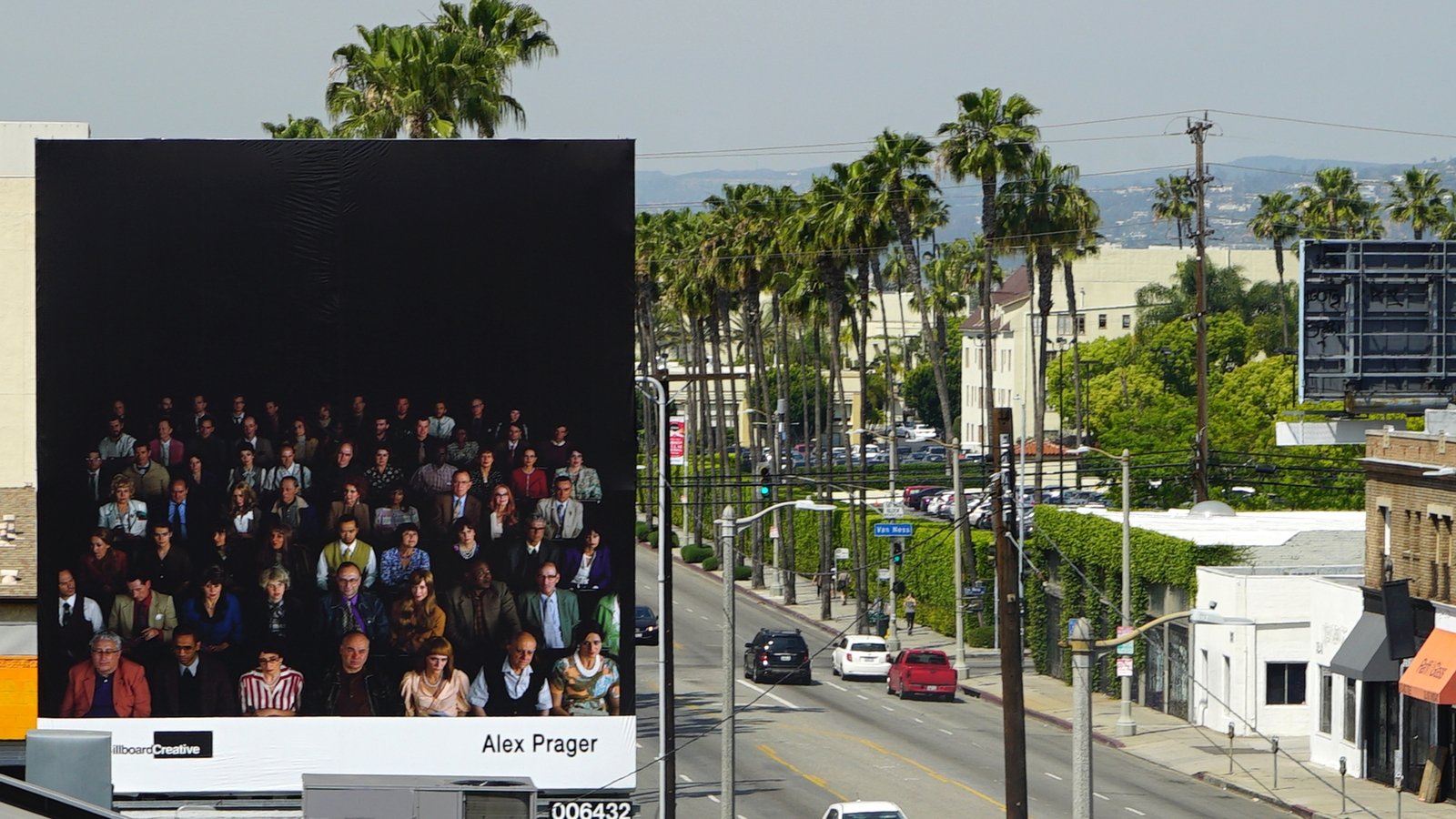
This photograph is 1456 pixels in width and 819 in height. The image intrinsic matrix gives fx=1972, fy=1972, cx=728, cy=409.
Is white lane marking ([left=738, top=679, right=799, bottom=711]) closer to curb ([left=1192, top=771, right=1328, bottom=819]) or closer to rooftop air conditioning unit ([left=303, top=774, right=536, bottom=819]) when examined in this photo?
curb ([left=1192, top=771, right=1328, bottom=819])

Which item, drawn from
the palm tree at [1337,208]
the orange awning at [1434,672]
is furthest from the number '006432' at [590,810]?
the palm tree at [1337,208]

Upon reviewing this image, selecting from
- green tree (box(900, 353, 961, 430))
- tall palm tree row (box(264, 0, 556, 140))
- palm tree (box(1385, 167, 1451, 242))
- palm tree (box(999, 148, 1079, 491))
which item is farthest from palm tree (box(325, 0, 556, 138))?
green tree (box(900, 353, 961, 430))

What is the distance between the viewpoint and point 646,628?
69688mm

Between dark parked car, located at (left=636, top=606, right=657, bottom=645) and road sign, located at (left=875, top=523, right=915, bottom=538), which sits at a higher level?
road sign, located at (left=875, top=523, right=915, bottom=538)

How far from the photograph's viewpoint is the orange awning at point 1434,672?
4203cm

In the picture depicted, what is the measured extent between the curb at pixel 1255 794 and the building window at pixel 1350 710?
377 centimetres

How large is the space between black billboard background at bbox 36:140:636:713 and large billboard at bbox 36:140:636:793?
38 millimetres

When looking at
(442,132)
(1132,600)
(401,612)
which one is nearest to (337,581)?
(401,612)

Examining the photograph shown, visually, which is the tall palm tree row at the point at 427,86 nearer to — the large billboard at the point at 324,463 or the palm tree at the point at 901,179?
A: the large billboard at the point at 324,463

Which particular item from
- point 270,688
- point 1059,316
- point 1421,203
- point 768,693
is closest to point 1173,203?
point 1059,316

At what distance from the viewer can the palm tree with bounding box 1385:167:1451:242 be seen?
393 ft

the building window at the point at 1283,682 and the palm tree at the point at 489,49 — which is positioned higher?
the palm tree at the point at 489,49

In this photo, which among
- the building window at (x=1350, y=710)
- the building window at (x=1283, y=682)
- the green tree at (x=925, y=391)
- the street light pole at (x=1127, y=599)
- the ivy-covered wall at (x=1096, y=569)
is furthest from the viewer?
the green tree at (x=925, y=391)

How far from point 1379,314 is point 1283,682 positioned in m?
10.6
